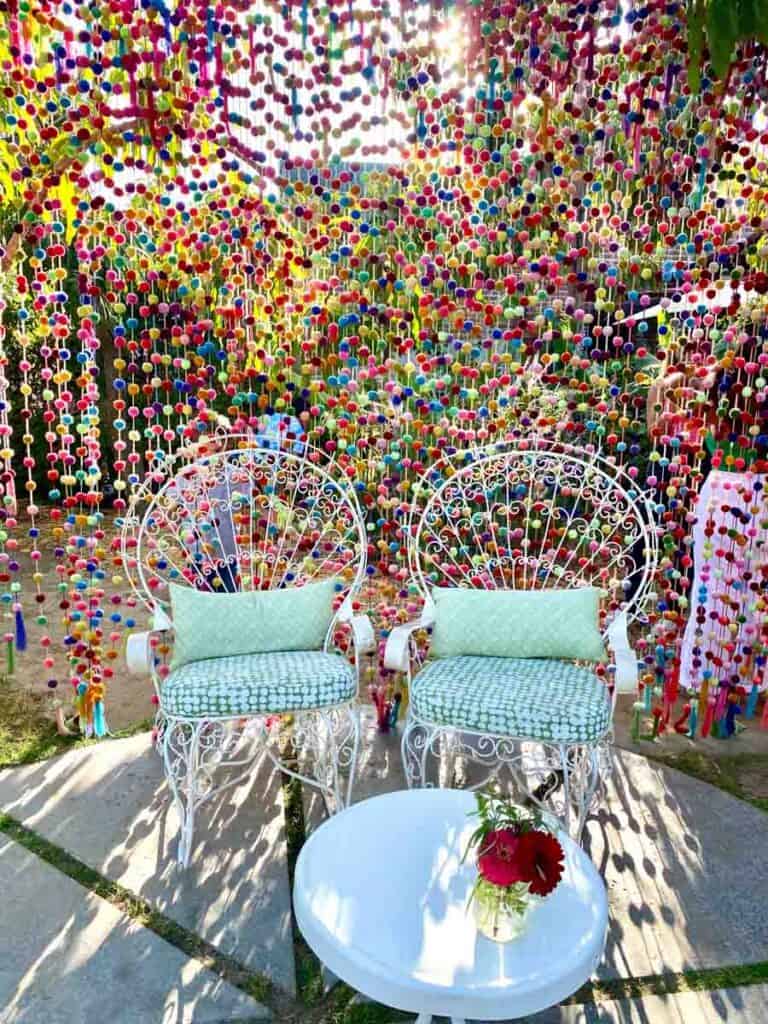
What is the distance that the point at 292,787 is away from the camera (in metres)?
2.62

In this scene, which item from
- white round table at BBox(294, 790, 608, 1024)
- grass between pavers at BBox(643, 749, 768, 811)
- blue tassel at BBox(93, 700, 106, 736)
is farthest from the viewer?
blue tassel at BBox(93, 700, 106, 736)

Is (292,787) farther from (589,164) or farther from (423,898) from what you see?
(589,164)

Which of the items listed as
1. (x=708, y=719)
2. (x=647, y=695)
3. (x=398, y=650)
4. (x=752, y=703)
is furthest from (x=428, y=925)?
(x=752, y=703)

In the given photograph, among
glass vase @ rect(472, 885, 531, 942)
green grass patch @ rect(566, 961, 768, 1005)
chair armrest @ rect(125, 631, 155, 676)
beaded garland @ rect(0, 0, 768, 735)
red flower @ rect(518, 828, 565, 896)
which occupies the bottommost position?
green grass patch @ rect(566, 961, 768, 1005)

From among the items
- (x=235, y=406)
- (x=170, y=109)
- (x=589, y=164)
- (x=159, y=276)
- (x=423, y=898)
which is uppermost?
(x=170, y=109)

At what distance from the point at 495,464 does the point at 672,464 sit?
2.06ft

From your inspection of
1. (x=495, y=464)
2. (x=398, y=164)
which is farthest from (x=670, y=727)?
(x=398, y=164)

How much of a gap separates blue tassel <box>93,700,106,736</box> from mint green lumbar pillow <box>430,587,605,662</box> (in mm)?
1265

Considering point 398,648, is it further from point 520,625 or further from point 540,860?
point 540,860

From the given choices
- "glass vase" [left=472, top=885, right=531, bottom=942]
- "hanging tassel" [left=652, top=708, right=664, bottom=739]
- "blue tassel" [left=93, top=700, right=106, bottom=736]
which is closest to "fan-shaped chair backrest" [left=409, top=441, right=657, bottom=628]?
"hanging tassel" [left=652, top=708, right=664, bottom=739]

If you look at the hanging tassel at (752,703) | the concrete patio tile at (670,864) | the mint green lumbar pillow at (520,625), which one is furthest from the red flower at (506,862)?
the hanging tassel at (752,703)

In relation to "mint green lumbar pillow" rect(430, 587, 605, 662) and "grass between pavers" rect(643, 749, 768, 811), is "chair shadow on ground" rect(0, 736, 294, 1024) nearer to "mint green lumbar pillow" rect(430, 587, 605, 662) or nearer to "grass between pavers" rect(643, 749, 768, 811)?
"mint green lumbar pillow" rect(430, 587, 605, 662)

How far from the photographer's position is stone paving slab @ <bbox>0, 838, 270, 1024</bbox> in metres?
1.69

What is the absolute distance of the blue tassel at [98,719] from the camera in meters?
2.92
